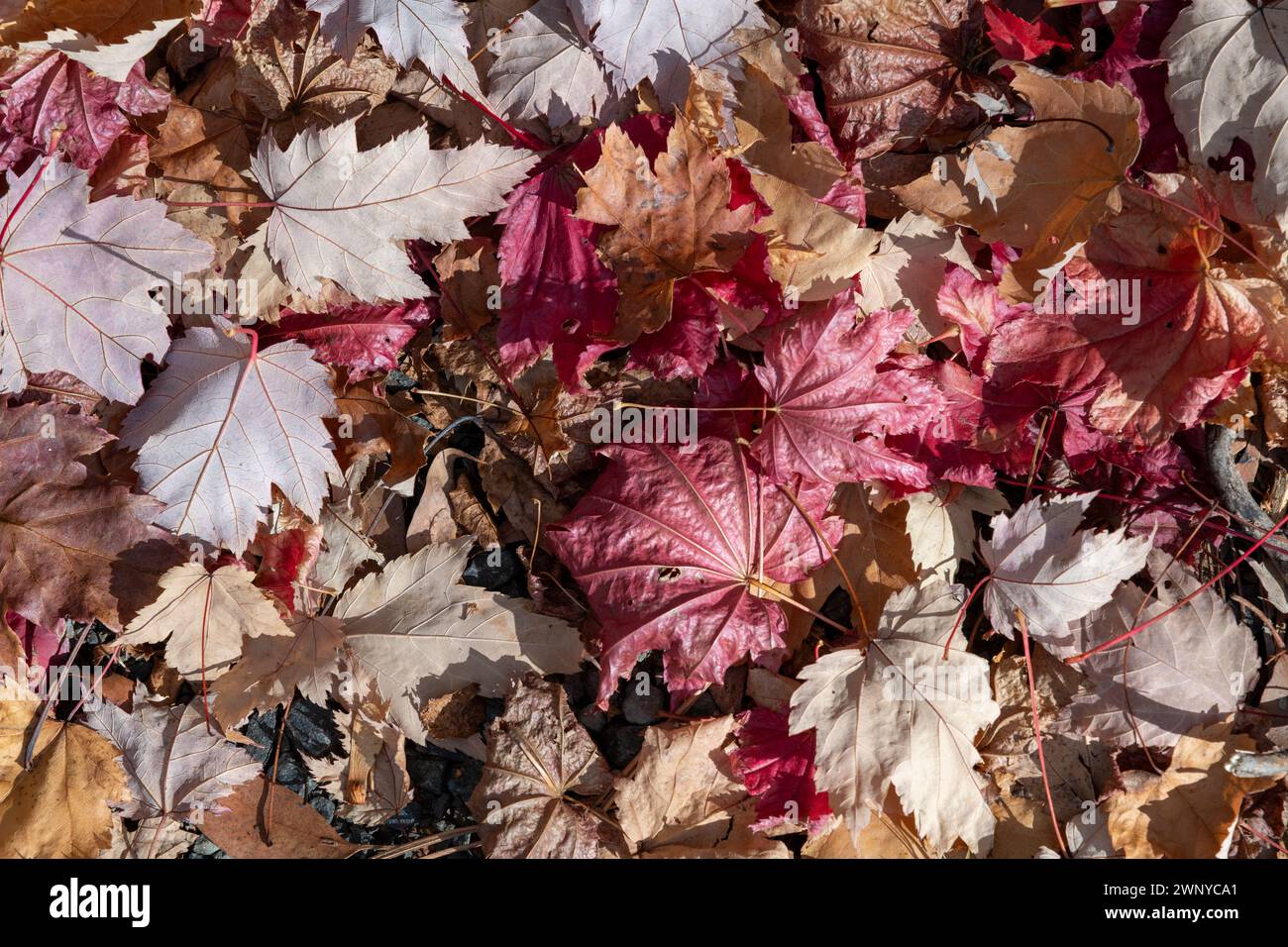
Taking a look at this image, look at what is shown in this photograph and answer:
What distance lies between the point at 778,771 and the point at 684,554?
0.47 meters

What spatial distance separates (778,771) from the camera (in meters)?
1.59

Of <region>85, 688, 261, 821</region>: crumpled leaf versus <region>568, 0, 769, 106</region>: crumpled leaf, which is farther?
<region>85, 688, 261, 821</region>: crumpled leaf

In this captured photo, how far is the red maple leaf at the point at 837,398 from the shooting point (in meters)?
1.46

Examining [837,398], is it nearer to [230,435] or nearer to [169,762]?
[230,435]

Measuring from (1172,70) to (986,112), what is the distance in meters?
0.30

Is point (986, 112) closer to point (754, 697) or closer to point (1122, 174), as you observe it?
point (1122, 174)

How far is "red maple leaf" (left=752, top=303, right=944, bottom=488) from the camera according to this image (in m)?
1.46

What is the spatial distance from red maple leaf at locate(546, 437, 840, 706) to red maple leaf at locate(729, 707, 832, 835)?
17 centimetres

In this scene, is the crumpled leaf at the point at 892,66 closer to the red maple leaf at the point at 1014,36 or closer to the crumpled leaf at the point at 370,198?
the red maple leaf at the point at 1014,36

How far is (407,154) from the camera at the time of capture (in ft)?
4.75

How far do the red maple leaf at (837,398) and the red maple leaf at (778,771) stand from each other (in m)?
0.50
